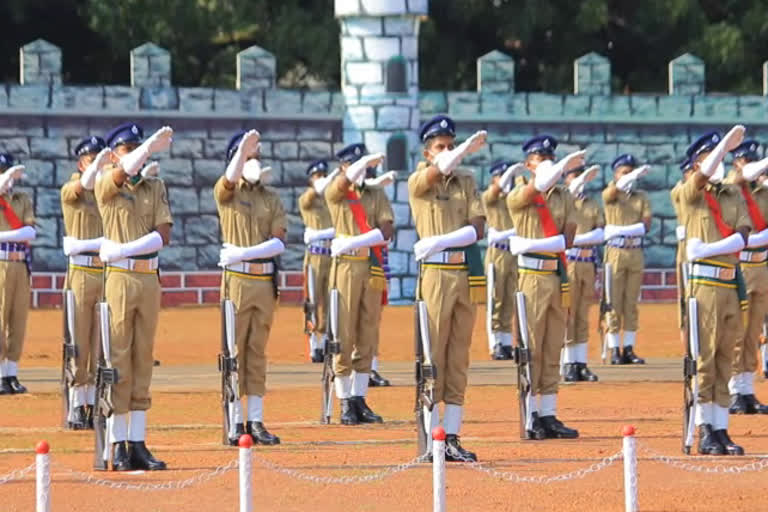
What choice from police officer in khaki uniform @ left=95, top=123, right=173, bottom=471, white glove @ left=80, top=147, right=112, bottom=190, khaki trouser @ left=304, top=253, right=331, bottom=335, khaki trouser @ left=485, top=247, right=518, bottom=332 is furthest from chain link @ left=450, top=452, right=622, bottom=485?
khaki trouser @ left=485, top=247, right=518, bottom=332

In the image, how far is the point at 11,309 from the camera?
67.4 feet

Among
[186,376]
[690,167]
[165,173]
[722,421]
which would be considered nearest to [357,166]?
[690,167]

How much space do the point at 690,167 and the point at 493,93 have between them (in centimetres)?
1722

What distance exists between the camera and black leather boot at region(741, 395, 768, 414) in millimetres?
18172

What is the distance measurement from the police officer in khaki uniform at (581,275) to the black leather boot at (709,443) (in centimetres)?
590

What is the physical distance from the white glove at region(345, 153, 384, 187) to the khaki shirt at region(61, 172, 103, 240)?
6.94ft

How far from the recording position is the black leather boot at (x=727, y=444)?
15250 mm

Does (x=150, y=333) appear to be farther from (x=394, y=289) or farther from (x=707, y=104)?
(x=707, y=104)

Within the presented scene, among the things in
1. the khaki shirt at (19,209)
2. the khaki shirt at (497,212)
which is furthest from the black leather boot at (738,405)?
the khaki shirt at (19,209)

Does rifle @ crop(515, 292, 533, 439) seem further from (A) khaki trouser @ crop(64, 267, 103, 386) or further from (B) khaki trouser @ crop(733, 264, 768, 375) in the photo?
(A) khaki trouser @ crop(64, 267, 103, 386)

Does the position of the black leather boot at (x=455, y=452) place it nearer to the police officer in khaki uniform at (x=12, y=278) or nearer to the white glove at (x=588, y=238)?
the police officer in khaki uniform at (x=12, y=278)

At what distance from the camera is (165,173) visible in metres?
32.5

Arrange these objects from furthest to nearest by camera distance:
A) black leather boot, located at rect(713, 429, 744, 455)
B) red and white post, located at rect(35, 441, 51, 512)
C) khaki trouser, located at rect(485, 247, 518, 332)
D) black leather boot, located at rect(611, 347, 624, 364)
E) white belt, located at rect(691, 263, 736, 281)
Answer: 1. khaki trouser, located at rect(485, 247, 518, 332)
2. black leather boot, located at rect(611, 347, 624, 364)
3. white belt, located at rect(691, 263, 736, 281)
4. black leather boot, located at rect(713, 429, 744, 455)
5. red and white post, located at rect(35, 441, 51, 512)

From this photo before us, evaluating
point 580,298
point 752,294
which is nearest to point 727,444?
point 752,294
